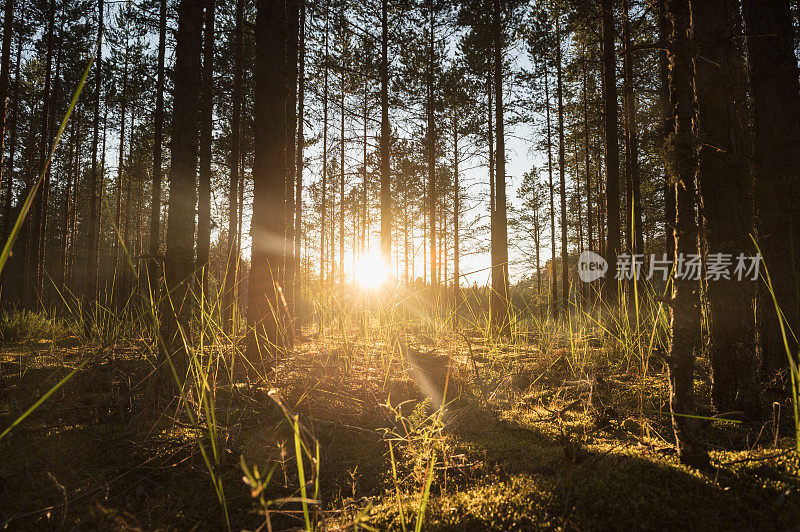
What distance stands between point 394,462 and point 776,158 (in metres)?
4.55

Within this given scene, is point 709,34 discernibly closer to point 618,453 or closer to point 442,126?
point 618,453

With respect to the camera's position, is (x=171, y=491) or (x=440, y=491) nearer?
(x=440, y=491)

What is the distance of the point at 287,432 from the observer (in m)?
2.38

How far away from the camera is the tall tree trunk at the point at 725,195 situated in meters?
2.13

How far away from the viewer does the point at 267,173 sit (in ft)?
14.0

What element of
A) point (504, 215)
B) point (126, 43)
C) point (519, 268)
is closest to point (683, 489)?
point (504, 215)

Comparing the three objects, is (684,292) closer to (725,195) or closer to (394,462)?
(725,195)

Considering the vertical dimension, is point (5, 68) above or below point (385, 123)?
above

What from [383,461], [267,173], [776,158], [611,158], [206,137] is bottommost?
[383,461]

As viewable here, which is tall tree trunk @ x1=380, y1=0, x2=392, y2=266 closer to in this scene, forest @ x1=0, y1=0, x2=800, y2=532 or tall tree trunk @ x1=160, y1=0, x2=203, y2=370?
forest @ x1=0, y1=0, x2=800, y2=532

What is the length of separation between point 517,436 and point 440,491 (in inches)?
34.5

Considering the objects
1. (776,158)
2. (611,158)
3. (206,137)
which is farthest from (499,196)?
(206,137)

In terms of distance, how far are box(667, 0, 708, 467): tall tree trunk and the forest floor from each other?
12 centimetres

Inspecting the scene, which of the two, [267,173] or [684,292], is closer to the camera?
[684,292]
